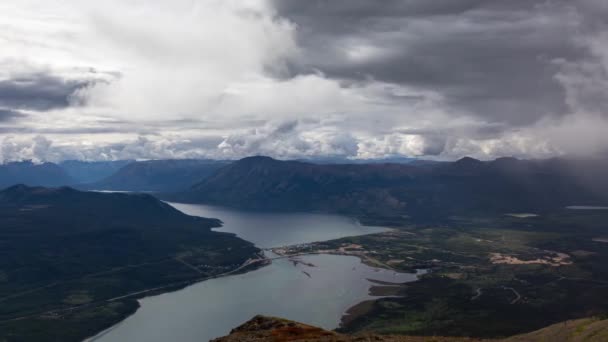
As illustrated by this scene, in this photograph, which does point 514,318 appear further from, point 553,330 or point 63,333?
point 63,333

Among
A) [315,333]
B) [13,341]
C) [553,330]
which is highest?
[315,333]

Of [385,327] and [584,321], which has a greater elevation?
[584,321]

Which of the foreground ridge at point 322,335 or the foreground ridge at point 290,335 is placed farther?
the foreground ridge at point 322,335

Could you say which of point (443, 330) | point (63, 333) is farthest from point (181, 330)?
point (443, 330)

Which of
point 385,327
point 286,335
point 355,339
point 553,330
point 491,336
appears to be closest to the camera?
point 355,339

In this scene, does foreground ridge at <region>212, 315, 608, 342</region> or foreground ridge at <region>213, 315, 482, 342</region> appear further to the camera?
A: foreground ridge at <region>212, 315, 608, 342</region>

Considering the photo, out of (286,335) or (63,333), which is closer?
(286,335)

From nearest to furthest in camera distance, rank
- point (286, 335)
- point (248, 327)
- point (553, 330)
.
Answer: point (286, 335)
point (248, 327)
point (553, 330)

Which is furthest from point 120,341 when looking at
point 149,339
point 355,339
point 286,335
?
point 355,339

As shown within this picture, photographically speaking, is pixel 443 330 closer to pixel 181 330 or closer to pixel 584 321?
pixel 584 321
